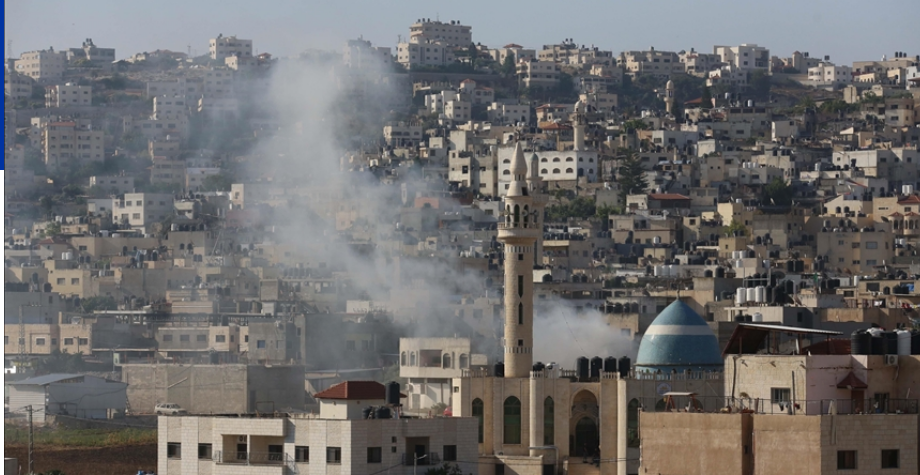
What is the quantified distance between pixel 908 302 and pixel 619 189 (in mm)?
45990

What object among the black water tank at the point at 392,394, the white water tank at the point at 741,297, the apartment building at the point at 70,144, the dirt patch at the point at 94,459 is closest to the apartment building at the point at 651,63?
the apartment building at the point at 70,144

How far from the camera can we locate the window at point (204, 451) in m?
43.2

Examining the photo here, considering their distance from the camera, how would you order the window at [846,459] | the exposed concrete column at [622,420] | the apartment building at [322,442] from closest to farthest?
the window at [846,459]
the apartment building at [322,442]
the exposed concrete column at [622,420]

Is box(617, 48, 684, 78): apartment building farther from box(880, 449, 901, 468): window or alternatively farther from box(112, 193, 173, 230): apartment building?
box(880, 449, 901, 468): window

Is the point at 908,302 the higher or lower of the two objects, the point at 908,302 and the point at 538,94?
the lower

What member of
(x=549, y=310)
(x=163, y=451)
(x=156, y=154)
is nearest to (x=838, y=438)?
(x=163, y=451)

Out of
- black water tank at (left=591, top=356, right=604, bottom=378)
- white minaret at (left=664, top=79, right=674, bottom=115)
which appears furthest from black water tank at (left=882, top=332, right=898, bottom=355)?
white minaret at (left=664, top=79, right=674, bottom=115)

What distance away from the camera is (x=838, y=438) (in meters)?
26.0

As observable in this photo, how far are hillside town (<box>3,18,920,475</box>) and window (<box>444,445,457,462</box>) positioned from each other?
54 mm

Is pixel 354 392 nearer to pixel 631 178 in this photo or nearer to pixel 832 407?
pixel 832 407

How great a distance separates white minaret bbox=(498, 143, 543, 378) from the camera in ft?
182

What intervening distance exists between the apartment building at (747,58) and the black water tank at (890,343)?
151320 millimetres

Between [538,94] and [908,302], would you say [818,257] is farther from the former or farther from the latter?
[538,94]

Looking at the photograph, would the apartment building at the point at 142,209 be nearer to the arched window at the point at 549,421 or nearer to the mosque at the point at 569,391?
the mosque at the point at 569,391
